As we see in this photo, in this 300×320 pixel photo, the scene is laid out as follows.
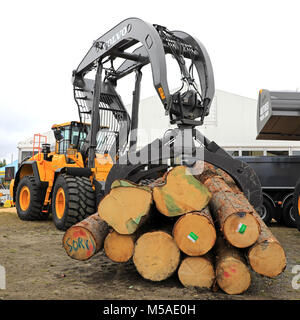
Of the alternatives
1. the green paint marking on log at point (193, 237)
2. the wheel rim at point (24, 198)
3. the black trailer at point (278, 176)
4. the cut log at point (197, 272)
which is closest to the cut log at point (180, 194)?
the green paint marking on log at point (193, 237)

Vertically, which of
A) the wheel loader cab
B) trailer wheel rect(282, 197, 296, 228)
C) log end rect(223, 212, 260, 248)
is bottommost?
trailer wheel rect(282, 197, 296, 228)

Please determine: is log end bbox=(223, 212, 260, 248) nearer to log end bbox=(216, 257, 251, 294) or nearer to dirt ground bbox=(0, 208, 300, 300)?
log end bbox=(216, 257, 251, 294)

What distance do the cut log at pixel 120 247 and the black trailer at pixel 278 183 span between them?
649cm

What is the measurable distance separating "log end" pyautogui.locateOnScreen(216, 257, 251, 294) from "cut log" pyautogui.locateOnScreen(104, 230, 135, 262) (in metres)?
1.05

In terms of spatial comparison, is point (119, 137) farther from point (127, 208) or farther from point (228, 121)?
point (228, 121)

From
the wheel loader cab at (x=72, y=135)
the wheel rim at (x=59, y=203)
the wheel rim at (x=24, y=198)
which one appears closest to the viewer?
the wheel rim at (x=59, y=203)

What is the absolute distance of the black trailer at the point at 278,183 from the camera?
9805mm

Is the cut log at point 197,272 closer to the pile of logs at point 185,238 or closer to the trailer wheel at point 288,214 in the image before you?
the pile of logs at point 185,238

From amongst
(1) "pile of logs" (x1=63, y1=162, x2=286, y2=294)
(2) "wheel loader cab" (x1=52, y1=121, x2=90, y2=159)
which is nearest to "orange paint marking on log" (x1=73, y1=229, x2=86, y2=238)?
(1) "pile of logs" (x1=63, y1=162, x2=286, y2=294)

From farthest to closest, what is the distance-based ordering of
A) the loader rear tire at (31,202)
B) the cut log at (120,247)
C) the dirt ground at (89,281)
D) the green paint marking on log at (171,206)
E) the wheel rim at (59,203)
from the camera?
the loader rear tire at (31,202), the wheel rim at (59,203), the cut log at (120,247), the green paint marking on log at (171,206), the dirt ground at (89,281)

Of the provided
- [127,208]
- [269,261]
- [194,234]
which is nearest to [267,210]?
[269,261]

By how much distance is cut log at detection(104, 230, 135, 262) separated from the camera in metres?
4.18
